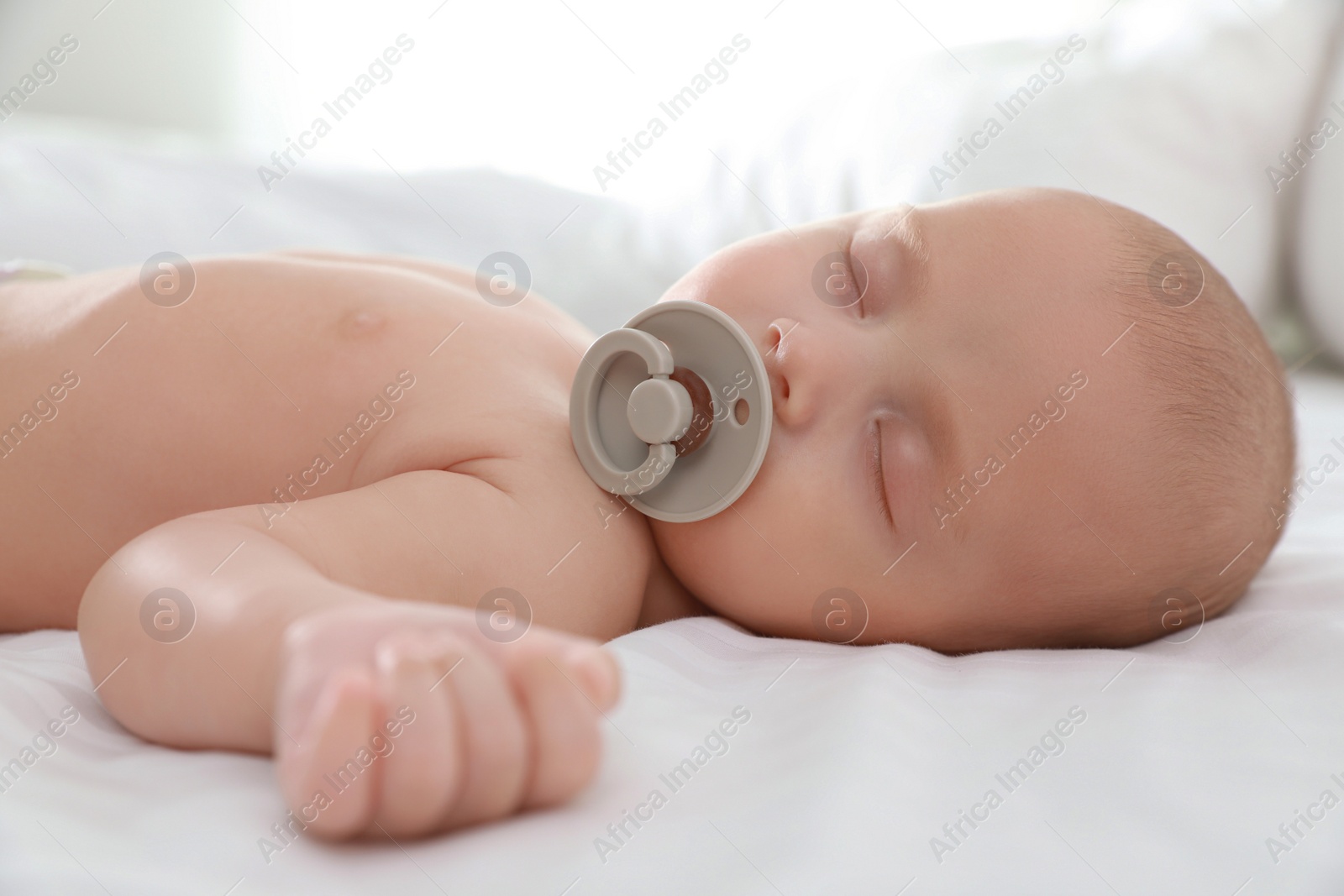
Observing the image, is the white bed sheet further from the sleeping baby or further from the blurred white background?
the blurred white background

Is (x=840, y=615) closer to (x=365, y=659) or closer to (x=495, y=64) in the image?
(x=365, y=659)

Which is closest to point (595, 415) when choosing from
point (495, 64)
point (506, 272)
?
point (506, 272)

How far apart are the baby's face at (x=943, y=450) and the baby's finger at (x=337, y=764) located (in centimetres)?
57

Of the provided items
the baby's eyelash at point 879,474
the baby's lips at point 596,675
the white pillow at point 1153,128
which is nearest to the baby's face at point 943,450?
the baby's eyelash at point 879,474

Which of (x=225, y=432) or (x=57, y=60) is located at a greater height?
(x=57, y=60)

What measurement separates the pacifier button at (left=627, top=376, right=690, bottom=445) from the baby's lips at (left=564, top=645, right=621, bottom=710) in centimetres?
47

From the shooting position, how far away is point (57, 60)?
3391mm

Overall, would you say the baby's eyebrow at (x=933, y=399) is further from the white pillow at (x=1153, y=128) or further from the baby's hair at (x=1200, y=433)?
the white pillow at (x=1153, y=128)

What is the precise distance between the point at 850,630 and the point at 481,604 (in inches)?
15.3

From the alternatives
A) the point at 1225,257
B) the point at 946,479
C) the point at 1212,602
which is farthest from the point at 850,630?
the point at 1225,257

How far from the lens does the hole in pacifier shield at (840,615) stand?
100 cm

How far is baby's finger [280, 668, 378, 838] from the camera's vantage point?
0.46 meters

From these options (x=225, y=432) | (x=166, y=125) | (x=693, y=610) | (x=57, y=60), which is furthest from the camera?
(x=166, y=125)

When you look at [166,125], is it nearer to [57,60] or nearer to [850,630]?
[57,60]
